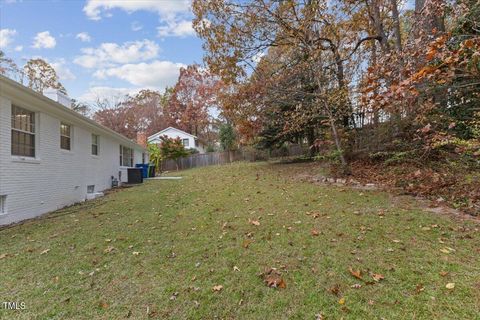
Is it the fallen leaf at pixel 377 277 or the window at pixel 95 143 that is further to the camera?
the window at pixel 95 143

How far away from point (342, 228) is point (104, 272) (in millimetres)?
3427

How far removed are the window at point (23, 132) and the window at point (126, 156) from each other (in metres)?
8.21

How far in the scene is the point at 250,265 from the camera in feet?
10.4

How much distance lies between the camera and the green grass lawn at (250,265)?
2.38 metres

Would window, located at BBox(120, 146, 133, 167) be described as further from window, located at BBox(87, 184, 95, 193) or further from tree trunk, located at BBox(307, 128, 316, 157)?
tree trunk, located at BBox(307, 128, 316, 157)

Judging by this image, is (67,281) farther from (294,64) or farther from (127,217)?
(294,64)

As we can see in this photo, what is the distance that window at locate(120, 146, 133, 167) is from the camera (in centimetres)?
1505

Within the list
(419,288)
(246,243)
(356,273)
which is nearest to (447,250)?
(419,288)

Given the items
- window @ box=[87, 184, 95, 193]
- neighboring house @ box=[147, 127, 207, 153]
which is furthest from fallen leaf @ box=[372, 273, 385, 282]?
neighboring house @ box=[147, 127, 207, 153]

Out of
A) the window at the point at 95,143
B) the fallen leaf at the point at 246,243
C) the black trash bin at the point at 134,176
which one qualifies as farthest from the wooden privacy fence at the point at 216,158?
the fallen leaf at the point at 246,243

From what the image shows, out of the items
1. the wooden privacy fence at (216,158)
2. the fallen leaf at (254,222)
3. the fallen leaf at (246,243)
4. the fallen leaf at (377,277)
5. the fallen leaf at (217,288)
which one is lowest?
the fallen leaf at (217,288)

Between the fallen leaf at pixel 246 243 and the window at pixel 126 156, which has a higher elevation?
the window at pixel 126 156

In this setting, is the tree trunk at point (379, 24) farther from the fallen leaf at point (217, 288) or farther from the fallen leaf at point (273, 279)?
the fallen leaf at point (217, 288)

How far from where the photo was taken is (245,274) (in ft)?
9.71
